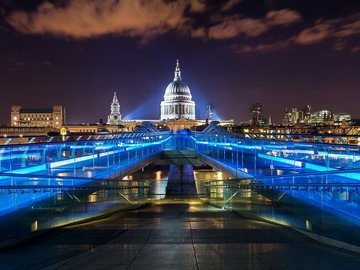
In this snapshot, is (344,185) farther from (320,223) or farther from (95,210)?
(95,210)

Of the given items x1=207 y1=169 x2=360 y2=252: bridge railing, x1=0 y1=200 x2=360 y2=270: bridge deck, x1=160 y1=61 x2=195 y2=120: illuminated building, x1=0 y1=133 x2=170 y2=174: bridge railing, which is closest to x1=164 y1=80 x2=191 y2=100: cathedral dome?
x1=160 y1=61 x2=195 y2=120: illuminated building

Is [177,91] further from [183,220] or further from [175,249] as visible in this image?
[175,249]

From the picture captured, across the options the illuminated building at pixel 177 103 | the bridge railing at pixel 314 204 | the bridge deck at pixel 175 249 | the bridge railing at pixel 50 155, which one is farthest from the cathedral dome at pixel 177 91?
the bridge deck at pixel 175 249

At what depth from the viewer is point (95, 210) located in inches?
471

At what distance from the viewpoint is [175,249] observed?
23.5 ft

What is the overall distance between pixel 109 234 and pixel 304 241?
357 centimetres

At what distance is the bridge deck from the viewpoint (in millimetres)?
6211

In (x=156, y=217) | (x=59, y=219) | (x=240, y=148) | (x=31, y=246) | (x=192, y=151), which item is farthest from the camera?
(x=192, y=151)

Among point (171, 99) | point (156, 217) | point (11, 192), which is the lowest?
point (156, 217)

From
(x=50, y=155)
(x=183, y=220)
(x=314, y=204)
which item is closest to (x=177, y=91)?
(x=50, y=155)

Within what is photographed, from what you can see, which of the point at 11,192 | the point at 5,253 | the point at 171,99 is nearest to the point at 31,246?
the point at 5,253

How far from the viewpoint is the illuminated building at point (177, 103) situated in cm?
18925

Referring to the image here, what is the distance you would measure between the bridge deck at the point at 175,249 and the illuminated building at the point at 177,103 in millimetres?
176961

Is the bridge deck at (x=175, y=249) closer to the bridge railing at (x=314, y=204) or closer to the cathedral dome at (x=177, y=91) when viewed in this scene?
the bridge railing at (x=314, y=204)
